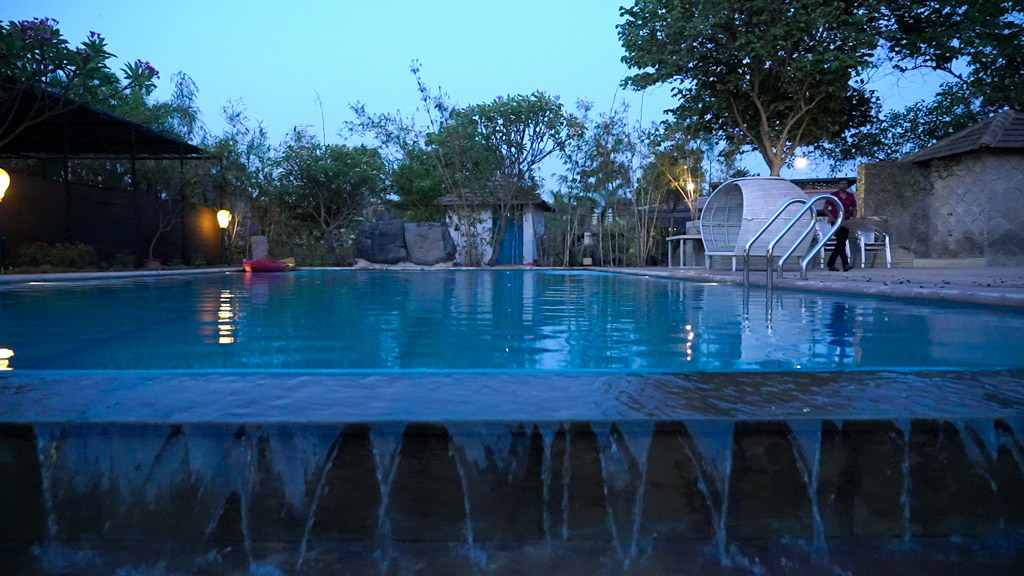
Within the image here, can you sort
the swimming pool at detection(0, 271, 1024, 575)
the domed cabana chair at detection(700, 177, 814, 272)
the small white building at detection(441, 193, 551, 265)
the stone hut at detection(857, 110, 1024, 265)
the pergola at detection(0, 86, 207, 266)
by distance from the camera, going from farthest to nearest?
1. the small white building at detection(441, 193, 551, 265)
2. the stone hut at detection(857, 110, 1024, 265)
3. the pergola at detection(0, 86, 207, 266)
4. the domed cabana chair at detection(700, 177, 814, 272)
5. the swimming pool at detection(0, 271, 1024, 575)

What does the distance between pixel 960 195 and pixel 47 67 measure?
51.4 ft

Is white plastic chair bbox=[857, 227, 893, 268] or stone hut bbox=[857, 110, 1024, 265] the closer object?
white plastic chair bbox=[857, 227, 893, 268]

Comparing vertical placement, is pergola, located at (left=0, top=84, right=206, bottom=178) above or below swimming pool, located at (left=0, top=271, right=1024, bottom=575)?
above

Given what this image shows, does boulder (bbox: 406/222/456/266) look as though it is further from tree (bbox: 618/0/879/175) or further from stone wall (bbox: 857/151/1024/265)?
stone wall (bbox: 857/151/1024/265)

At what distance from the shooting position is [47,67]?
9.96m

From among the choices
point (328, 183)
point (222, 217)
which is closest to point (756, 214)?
point (222, 217)

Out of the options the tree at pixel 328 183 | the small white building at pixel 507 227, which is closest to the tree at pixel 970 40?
the small white building at pixel 507 227

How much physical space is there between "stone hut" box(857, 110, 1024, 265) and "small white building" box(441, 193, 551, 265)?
Answer: 8.61 m

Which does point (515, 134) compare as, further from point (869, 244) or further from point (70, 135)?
point (70, 135)

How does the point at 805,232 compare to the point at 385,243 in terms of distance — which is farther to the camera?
the point at 385,243

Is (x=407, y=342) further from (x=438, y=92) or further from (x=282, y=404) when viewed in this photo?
(x=438, y=92)

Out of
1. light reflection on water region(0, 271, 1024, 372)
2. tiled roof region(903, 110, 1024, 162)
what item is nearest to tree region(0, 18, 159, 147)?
light reflection on water region(0, 271, 1024, 372)

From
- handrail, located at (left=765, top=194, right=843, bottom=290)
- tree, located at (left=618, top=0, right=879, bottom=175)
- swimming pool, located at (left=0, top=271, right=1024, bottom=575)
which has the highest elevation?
tree, located at (left=618, top=0, right=879, bottom=175)

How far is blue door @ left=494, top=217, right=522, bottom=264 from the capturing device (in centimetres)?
2219
